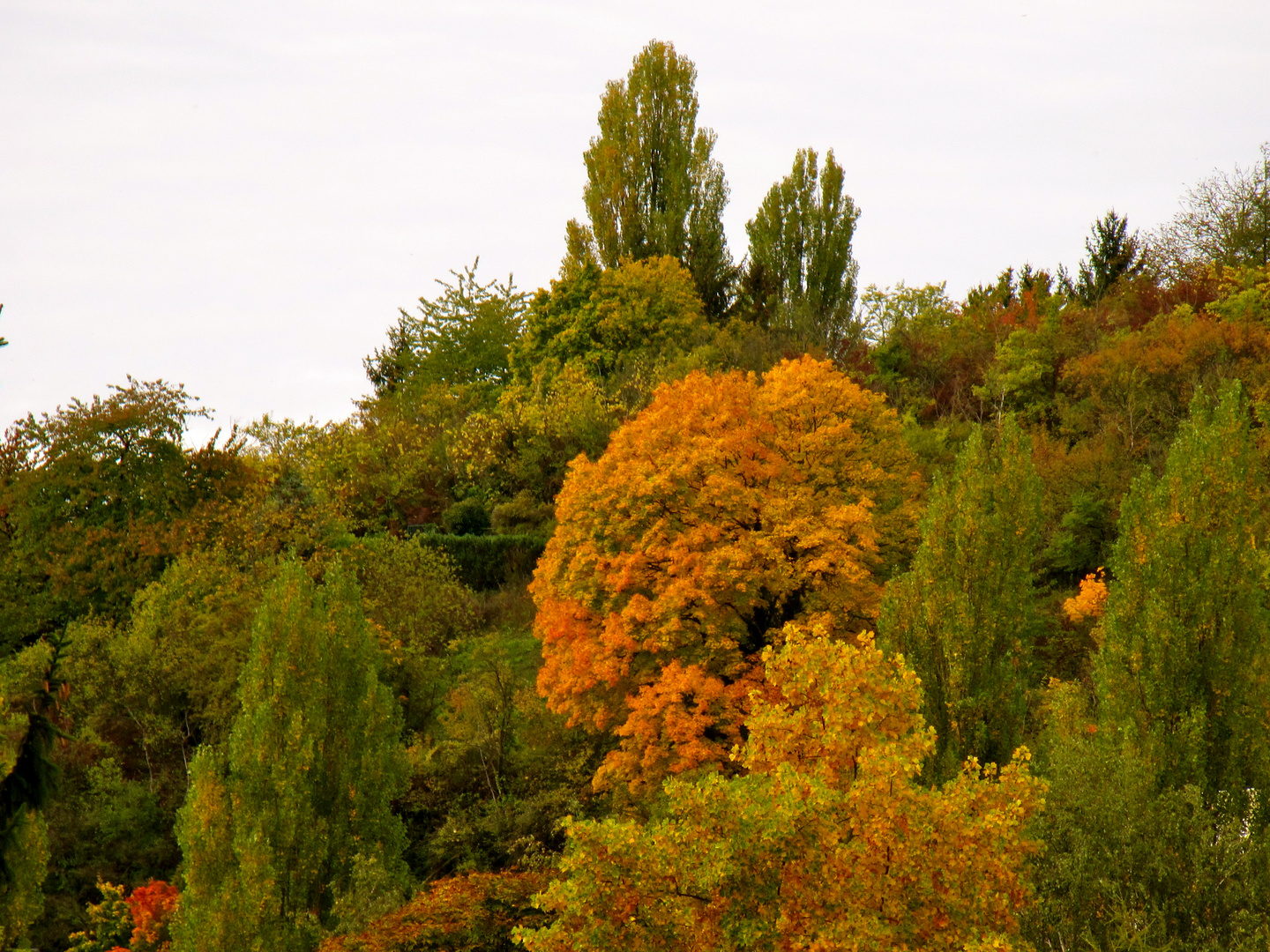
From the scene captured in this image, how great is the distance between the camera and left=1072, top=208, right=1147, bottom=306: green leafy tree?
5016cm

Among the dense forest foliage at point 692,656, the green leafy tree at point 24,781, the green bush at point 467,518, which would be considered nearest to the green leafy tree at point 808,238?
the dense forest foliage at point 692,656

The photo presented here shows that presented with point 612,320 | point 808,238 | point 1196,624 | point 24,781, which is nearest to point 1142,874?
point 1196,624

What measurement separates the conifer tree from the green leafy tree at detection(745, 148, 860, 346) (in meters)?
42.9

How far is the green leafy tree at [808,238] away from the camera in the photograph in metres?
59.1

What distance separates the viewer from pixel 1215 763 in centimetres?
1530

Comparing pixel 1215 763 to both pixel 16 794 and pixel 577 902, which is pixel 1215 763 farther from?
pixel 16 794

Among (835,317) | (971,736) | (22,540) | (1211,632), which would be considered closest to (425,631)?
(22,540)

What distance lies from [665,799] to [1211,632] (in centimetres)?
952

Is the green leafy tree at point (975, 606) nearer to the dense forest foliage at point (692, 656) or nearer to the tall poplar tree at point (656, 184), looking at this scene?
the dense forest foliage at point (692, 656)

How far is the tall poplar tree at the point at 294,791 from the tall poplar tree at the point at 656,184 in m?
38.4

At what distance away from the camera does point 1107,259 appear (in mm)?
51125

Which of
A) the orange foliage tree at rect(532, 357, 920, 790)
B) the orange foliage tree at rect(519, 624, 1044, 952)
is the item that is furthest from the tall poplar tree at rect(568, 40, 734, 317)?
the orange foliage tree at rect(519, 624, 1044, 952)

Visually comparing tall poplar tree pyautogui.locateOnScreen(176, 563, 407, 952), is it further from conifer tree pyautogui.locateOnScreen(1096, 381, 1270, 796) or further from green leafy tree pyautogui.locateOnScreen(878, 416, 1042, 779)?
conifer tree pyautogui.locateOnScreen(1096, 381, 1270, 796)

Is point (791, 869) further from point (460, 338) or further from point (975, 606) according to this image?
point (460, 338)
